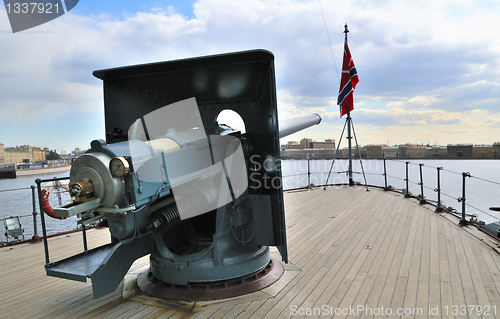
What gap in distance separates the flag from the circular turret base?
683cm

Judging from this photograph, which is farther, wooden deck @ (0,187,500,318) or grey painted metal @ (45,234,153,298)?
wooden deck @ (0,187,500,318)

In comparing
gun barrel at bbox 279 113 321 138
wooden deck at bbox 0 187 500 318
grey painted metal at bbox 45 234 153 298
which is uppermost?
gun barrel at bbox 279 113 321 138

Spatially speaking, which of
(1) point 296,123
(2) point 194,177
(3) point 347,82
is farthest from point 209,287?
(3) point 347,82

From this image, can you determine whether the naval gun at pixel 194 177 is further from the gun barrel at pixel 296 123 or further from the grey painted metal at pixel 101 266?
the gun barrel at pixel 296 123

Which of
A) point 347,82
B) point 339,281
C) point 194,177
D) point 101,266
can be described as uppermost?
point 347,82

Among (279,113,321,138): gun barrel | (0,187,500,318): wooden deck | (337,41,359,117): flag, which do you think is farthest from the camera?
(337,41,359,117): flag

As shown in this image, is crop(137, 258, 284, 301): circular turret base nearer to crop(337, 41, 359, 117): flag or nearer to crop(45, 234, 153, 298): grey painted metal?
crop(45, 234, 153, 298): grey painted metal

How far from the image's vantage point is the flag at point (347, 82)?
8789 millimetres

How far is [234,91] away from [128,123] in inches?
41.2

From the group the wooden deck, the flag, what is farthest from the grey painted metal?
the flag

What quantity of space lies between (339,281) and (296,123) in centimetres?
247

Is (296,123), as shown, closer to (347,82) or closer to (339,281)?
(339,281)

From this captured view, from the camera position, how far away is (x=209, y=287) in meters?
2.72

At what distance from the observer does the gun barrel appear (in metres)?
4.32
